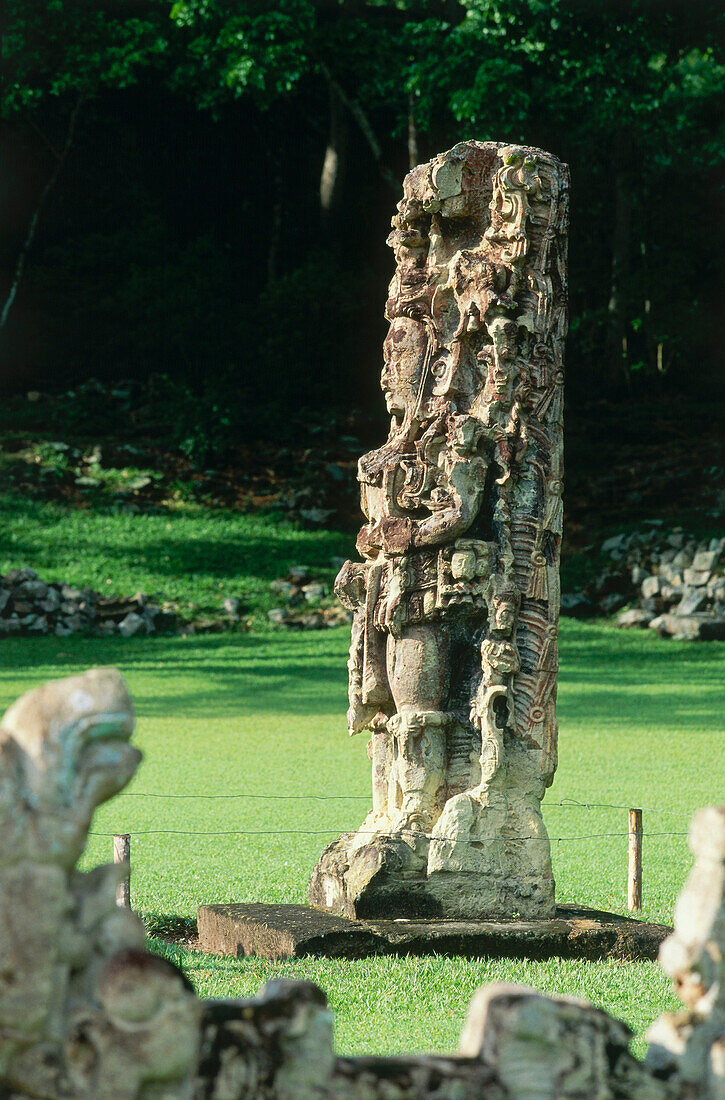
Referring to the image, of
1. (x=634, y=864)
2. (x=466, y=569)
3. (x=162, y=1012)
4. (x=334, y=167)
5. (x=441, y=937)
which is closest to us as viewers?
(x=162, y=1012)

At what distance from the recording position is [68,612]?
19.1m

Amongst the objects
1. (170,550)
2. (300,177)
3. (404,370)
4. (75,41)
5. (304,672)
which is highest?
(75,41)

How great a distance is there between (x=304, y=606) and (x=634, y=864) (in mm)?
12736

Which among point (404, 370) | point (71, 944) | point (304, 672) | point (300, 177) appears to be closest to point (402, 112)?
point (300, 177)

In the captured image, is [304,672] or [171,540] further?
[171,540]

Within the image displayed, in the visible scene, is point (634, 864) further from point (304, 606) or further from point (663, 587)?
point (304, 606)

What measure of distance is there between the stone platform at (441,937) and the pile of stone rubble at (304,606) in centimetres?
1316

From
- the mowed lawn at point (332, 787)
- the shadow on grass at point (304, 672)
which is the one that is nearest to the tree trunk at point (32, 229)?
the shadow on grass at point (304, 672)

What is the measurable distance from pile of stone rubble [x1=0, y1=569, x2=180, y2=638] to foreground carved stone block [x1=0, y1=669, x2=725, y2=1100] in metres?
16.8

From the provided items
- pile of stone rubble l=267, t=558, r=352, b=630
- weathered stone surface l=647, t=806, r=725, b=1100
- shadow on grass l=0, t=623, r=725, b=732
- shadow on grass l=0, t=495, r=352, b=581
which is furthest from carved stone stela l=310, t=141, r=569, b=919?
shadow on grass l=0, t=495, r=352, b=581

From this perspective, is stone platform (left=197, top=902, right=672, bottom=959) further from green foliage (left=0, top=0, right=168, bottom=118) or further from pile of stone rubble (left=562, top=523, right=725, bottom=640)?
green foliage (left=0, top=0, right=168, bottom=118)

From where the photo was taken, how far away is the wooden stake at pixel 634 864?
734 cm

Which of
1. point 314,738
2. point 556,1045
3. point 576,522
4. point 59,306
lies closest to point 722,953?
point 556,1045

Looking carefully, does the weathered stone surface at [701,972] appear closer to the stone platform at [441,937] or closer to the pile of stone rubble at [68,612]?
the stone platform at [441,937]
